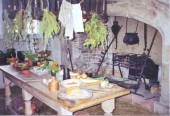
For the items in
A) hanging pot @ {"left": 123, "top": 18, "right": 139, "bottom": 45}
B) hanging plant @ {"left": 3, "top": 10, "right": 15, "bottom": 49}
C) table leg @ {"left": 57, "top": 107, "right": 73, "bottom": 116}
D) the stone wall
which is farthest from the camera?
the stone wall

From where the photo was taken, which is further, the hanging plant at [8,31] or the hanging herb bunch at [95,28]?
the hanging plant at [8,31]

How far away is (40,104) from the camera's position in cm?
468

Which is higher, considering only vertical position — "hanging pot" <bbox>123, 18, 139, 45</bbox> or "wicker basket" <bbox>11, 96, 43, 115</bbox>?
"hanging pot" <bbox>123, 18, 139, 45</bbox>

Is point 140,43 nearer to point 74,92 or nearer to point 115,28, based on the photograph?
point 115,28

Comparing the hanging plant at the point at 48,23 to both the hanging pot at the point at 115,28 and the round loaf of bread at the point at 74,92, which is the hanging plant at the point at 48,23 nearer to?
the round loaf of bread at the point at 74,92

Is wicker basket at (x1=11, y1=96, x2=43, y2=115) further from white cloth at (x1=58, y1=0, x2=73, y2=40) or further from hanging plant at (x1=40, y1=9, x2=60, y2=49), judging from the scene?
white cloth at (x1=58, y1=0, x2=73, y2=40)

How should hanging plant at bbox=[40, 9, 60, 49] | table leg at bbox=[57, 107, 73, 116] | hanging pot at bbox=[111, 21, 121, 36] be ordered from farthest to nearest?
1. hanging pot at bbox=[111, 21, 121, 36]
2. hanging plant at bbox=[40, 9, 60, 49]
3. table leg at bbox=[57, 107, 73, 116]

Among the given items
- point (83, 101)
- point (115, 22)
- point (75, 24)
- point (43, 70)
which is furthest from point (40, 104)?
→ point (115, 22)

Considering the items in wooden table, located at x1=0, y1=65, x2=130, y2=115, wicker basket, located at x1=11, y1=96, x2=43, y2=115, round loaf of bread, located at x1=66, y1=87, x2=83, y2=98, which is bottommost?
wicker basket, located at x1=11, y1=96, x2=43, y2=115

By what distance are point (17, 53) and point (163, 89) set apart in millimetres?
3549

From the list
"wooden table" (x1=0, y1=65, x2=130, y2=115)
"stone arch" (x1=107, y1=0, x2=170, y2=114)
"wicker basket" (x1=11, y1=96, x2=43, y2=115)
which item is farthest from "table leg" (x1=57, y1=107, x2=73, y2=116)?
"stone arch" (x1=107, y1=0, x2=170, y2=114)

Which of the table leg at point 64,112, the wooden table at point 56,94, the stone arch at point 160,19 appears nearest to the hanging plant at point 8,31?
the wooden table at point 56,94

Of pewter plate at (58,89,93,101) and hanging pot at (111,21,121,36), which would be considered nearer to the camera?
pewter plate at (58,89,93,101)

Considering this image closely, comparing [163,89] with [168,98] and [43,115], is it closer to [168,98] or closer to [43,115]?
[168,98]
